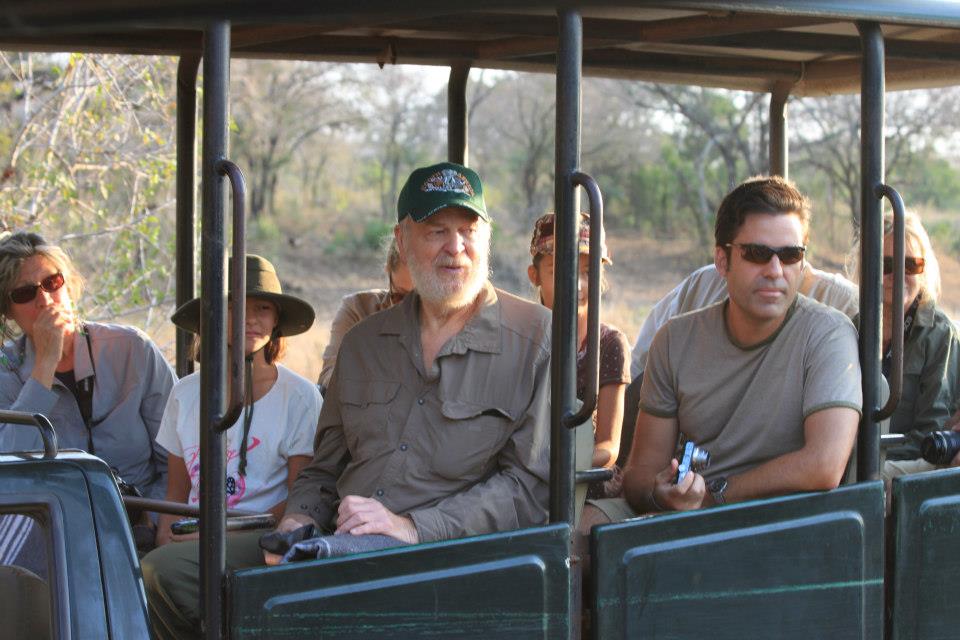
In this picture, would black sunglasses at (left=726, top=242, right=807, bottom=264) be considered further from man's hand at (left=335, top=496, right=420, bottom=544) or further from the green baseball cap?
man's hand at (left=335, top=496, right=420, bottom=544)

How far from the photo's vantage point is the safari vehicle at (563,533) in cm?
234

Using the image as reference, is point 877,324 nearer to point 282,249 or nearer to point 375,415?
point 375,415

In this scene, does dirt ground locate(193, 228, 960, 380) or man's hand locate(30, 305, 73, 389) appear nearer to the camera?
man's hand locate(30, 305, 73, 389)

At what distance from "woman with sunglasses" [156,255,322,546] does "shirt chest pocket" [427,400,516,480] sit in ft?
2.46

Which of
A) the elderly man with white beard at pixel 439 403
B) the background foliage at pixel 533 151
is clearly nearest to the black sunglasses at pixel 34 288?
the elderly man with white beard at pixel 439 403

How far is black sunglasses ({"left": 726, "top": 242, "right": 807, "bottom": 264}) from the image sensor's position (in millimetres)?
3244

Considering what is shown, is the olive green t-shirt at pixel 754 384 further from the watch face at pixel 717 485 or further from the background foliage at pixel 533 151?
the background foliage at pixel 533 151

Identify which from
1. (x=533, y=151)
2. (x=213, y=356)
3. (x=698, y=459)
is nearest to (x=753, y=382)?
(x=698, y=459)

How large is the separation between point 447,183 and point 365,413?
56cm

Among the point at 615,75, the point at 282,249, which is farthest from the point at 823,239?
the point at 615,75

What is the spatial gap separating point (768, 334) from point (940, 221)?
698 inches

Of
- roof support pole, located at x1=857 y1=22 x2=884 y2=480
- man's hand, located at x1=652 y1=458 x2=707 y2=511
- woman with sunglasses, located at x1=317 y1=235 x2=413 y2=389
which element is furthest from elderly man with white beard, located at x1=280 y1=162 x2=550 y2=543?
woman with sunglasses, located at x1=317 y1=235 x2=413 y2=389

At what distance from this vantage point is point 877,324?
116 inches

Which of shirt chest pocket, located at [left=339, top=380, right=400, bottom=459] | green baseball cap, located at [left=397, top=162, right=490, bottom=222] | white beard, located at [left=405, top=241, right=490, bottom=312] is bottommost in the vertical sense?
shirt chest pocket, located at [left=339, top=380, right=400, bottom=459]
